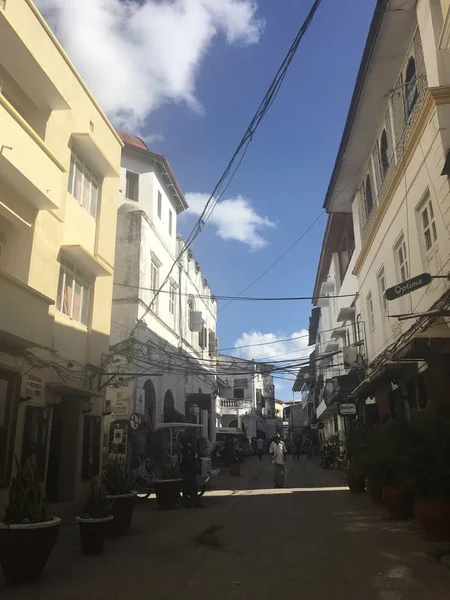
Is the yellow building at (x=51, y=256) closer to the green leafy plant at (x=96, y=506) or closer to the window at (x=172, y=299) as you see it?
the green leafy plant at (x=96, y=506)

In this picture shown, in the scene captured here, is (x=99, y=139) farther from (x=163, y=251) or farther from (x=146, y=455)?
(x=146, y=455)

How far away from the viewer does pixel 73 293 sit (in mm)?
14039

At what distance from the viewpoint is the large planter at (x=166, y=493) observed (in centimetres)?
1218

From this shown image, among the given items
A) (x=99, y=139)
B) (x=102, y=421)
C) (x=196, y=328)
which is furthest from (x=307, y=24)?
(x=196, y=328)

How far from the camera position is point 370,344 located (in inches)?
718

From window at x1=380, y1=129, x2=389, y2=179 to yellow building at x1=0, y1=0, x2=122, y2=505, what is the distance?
8.19 m

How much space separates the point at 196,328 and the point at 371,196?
47.8ft

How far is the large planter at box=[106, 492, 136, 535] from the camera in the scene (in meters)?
8.31

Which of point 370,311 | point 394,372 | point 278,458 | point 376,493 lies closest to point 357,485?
point 376,493

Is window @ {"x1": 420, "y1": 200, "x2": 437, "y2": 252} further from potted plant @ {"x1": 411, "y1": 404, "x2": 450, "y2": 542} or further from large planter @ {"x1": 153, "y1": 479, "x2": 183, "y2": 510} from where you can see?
large planter @ {"x1": 153, "y1": 479, "x2": 183, "y2": 510}

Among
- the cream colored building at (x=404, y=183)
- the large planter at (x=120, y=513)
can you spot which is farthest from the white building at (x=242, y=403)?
the large planter at (x=120, y=513)

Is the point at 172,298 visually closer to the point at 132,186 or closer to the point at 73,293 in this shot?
the point at 132,186

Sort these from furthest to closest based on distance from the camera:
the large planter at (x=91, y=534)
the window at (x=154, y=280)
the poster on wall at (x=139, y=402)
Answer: the window at (x=154, y=280)
the poster on wall at (x=139, y=402)
the large planter at (x=91, y=534)

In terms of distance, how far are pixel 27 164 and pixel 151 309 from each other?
1139 centimetres
